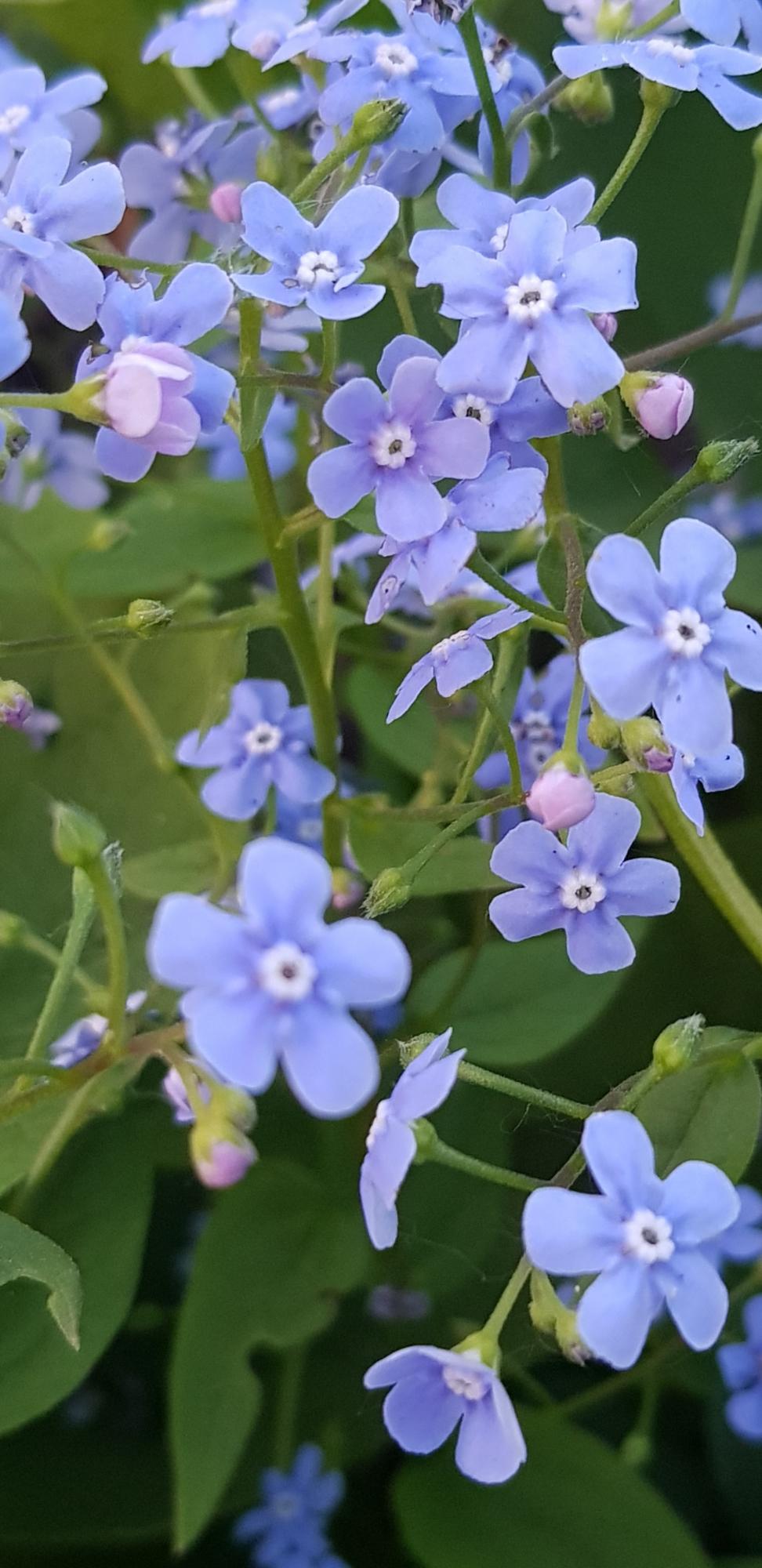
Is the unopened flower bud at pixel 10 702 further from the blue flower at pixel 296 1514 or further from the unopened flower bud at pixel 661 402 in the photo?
the blue flower at pixel 296 1514

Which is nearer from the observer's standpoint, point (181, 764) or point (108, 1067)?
point (108, 1067)

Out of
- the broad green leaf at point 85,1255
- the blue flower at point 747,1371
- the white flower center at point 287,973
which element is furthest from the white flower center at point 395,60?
the blue flower at point 747,1371

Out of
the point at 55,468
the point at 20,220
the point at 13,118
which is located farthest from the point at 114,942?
the point at 55,468

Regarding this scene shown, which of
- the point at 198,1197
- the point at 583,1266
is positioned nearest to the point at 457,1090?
the point at 583,1266

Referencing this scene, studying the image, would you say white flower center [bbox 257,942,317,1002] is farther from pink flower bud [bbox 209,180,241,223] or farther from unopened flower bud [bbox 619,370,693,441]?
pink flower bud [bbox 209,180,241,223]

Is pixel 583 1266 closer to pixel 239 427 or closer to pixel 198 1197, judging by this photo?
pixel 239 427

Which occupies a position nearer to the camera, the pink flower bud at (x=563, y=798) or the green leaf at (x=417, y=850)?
the pink flower bud at (x=563, y=798)

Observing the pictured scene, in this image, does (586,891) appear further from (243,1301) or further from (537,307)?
(243,1301)
